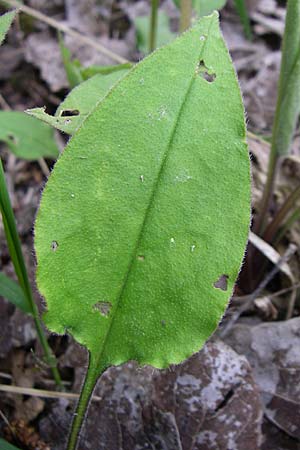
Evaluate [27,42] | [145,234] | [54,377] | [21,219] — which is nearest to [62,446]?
[54,377]

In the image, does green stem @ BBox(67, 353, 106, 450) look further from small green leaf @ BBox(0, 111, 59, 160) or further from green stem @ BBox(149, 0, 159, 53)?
green stem @ BBox(149, 0, 159, 53)

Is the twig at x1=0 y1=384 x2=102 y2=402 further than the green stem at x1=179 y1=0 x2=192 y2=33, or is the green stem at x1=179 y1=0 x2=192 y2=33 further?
the green stem at x1=179 y1=0 x2=192 y2=33

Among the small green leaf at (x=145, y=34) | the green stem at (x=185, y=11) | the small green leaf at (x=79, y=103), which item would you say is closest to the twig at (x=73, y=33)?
the small green leaf at (x=145, y=34)

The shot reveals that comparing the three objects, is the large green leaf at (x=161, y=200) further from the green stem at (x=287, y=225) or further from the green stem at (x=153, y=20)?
the green stem at (x=153, y=20)

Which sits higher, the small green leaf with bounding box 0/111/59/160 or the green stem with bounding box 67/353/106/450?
the small green leaf with bounding box 0/111/59/160

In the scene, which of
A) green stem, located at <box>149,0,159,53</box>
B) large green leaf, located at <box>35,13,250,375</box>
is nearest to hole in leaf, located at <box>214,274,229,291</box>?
large green leaf, located at <box>35,13,250,375</box>

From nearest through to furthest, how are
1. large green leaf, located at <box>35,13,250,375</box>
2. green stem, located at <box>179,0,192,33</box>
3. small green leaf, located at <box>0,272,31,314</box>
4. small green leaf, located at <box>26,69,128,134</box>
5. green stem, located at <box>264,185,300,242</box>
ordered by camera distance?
large green leaf, located at <box>35,13,250,375</box>
small green leaf, located at <box>26,69,128,134</box>
small green leaf, located at <box>0,272,31,314</box>
green stem, located at <box>264,185,300,242</box>
green stem, located at <box>179,0,192,33</box>

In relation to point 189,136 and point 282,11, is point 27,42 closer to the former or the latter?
point 282,11
